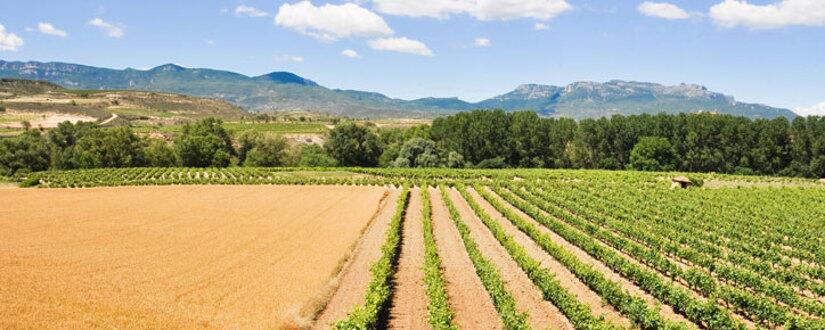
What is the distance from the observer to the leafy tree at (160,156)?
99.1 metres

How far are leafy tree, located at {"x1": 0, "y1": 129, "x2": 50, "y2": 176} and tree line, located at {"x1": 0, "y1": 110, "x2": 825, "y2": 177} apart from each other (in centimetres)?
15

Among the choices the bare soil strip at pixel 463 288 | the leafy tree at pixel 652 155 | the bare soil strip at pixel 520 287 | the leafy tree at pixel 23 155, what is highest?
the leafy tree at pixel 652 155

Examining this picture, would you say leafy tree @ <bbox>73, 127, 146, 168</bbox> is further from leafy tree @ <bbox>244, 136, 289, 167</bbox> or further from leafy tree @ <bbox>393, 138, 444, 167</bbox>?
leafy tree @ <bbox>393, 138, 444, 167</bbox>

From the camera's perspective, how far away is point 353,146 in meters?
104

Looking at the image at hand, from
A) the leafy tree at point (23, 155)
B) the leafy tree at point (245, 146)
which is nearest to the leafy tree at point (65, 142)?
the leafy tree at point (23, 155)

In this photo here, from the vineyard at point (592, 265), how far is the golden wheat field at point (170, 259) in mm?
1570

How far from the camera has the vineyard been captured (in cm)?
1920

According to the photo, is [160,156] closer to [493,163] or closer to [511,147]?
[493,163]

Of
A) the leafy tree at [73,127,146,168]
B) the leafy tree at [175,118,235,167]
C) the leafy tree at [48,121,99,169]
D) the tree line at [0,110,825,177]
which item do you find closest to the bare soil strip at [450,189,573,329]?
the tree line at [0,110,825,177]

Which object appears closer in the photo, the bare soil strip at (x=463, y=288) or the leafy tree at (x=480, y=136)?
the bare soil strip at (x=463, y=288)

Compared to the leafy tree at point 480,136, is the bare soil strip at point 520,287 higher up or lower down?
lower down

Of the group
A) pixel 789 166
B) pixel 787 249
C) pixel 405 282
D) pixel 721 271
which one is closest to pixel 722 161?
pixel 789 166

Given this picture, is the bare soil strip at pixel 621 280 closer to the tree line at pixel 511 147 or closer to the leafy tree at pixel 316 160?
the tree line at pixel 511 147

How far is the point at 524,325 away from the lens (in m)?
16.7
